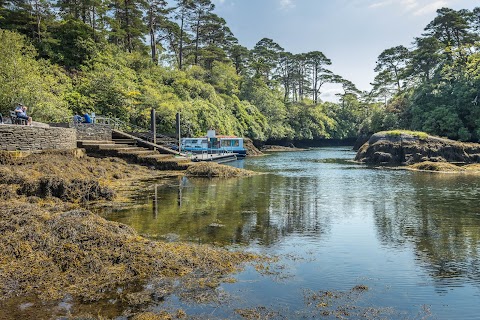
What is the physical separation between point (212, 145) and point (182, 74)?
54.0ft

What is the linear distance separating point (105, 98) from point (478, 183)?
31762 mm

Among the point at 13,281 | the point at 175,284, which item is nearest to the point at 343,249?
the point at 175,284

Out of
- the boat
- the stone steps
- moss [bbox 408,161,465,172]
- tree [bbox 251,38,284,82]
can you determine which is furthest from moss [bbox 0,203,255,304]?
tree [bbox 251,38,284,82]

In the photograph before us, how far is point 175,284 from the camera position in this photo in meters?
6.61

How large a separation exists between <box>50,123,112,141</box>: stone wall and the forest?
178 inches

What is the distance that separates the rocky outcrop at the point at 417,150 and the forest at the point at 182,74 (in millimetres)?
7078

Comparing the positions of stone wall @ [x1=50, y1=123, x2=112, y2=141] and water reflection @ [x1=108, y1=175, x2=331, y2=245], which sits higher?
stone wall @ [x1=50, y1=123, x2=112, y2=141]

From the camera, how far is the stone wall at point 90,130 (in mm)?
24406

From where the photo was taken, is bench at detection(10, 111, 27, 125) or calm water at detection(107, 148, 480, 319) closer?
calm water at detection(107, 148, 480, 319)

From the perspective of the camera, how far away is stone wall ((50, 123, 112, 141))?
2441cm

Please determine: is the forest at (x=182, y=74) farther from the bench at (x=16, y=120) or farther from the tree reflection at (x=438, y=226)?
the tree reflection at (x=438, y=226)

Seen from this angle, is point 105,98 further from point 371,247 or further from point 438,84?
point 438,84

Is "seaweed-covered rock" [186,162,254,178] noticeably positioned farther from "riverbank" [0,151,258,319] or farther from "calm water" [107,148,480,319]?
"riverbank" [0,151,258,319]

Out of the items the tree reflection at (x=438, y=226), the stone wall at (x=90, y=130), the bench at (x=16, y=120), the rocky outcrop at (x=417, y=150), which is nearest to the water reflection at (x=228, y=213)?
the tree reflection at (x=438, y=226)
